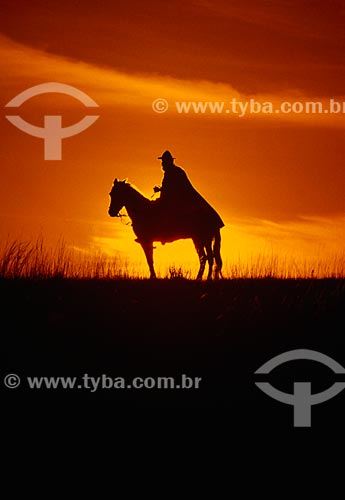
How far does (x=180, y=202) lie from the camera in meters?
25.7

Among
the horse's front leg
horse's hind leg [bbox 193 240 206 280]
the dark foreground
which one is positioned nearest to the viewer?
the dark foreground

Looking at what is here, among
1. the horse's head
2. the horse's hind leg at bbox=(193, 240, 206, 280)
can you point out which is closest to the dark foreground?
the horse's hind leg at bbox=(193, 240, 206, 280)

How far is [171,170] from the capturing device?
25.0 m

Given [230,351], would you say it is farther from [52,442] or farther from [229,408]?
[52,442]

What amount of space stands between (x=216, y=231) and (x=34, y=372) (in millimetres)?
11293

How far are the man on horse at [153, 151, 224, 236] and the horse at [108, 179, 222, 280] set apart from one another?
23mm

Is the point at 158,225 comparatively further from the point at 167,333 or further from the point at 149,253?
the point at 167,333

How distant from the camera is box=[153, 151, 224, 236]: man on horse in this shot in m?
25.1

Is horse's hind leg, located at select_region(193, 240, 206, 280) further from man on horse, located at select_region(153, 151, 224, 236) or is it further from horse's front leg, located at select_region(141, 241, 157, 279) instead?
horse's front leg, located at select_region(141, 241, 157, 279)

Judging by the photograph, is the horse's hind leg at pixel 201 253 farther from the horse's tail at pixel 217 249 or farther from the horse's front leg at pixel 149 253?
the horse's front leg at pixel 149 253

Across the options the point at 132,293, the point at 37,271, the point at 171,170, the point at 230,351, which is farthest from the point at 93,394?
the point at 171,170

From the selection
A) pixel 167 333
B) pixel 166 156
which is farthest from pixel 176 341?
pixel 166 156

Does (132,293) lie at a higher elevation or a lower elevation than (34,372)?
higher

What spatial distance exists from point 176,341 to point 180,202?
932 centimetres
